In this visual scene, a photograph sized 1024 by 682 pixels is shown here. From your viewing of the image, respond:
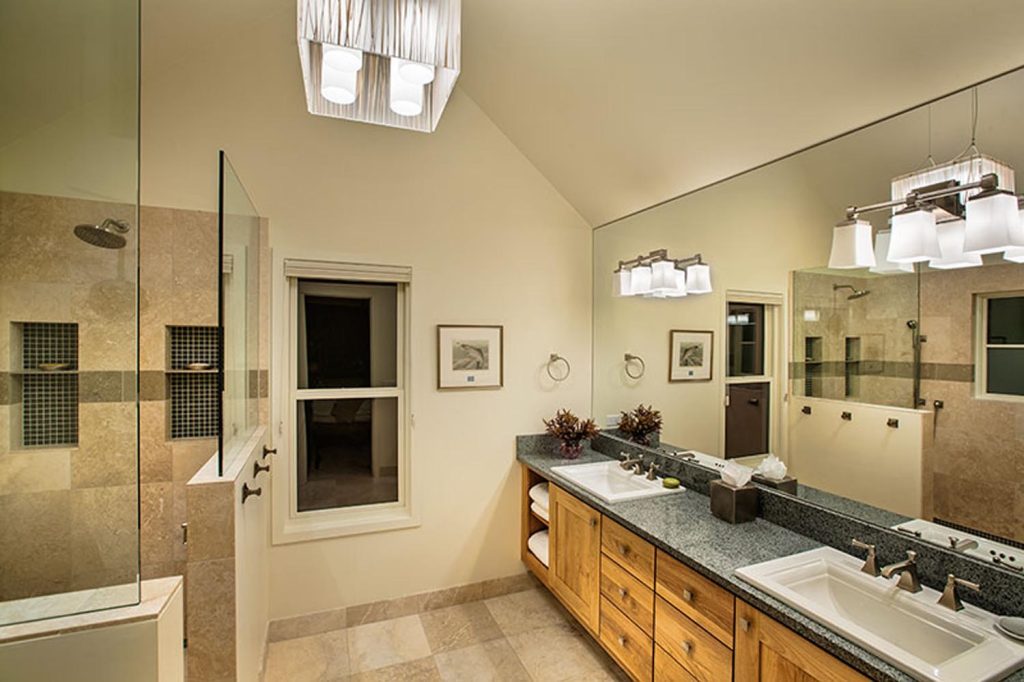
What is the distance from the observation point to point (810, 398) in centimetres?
193

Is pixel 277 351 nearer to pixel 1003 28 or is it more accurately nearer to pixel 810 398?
pixel 810 398

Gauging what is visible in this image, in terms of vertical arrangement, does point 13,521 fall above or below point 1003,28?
below

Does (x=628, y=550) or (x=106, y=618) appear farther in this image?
(x=628, y=550)

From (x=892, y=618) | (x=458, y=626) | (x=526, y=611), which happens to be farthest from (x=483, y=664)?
(x=892, y=618)

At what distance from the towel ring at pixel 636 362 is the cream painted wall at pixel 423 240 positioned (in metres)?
0.36

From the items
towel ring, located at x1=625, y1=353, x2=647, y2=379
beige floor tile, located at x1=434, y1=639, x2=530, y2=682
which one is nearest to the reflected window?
towel ring, located at x1=625, y1=353, x2=647, y2=379

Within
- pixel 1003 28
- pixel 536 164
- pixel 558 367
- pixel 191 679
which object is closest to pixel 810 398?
pixel 1003 28

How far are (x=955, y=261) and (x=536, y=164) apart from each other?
2214mm

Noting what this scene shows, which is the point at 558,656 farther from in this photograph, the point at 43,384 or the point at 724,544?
the point at 43,384

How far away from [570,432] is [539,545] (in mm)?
717

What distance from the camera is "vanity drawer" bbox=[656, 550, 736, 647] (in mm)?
1535

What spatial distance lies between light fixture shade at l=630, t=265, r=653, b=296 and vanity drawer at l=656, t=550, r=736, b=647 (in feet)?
4.96

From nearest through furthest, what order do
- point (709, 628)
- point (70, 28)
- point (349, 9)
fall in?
point (70, 28), point (349, 9), point (709, 628)

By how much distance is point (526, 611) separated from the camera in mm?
2873
